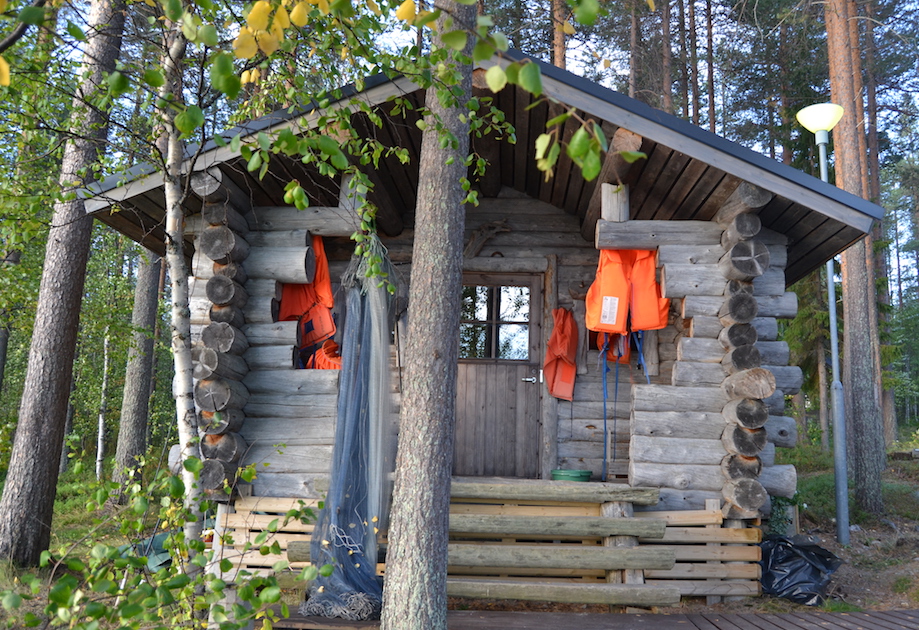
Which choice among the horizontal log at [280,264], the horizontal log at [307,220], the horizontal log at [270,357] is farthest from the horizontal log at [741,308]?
the horizontal log at [270,357]

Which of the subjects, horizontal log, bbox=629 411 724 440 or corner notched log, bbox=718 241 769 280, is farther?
horizontal log, bbox=629 411 724 440

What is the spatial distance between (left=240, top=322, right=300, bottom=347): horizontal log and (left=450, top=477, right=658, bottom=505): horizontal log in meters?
1.94

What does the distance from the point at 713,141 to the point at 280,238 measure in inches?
149

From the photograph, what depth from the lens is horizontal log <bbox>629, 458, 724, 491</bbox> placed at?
230 inches

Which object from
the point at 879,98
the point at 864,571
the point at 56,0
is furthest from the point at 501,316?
the point at 879,98

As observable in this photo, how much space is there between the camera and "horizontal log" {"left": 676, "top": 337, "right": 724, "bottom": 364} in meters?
6.00

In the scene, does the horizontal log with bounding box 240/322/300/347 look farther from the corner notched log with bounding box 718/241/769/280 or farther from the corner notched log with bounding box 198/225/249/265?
the corner notched log with bounding box 718/241/769/280

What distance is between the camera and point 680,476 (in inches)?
230

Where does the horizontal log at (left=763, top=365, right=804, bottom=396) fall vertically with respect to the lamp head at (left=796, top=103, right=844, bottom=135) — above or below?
below

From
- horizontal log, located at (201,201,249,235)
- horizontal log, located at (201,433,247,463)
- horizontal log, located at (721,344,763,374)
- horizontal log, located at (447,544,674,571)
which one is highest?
horizontal log, located at (201,201,249,235)

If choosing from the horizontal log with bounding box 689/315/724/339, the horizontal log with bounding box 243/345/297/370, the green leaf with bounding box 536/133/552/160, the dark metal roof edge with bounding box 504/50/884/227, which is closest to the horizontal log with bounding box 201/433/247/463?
the horizontal log with bounding box 243/345/297/370

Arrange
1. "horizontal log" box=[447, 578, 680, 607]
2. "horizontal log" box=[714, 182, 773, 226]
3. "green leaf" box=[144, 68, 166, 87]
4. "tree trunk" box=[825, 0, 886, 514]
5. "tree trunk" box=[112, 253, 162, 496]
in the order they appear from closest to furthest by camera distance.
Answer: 1. "green leaf" box=[144, 68, 166, 87]
2. "horizontal log" box=[447, 578, 680, 607]
3. "horizontal log" box=[714, 182, 773, 226]
4. "tree trunk" box=[825, 0, 886, 514]
5. "tree trunk" box=[112, 253, 162, 496]

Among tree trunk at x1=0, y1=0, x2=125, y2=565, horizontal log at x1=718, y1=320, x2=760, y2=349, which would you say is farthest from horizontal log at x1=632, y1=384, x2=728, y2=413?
tree trunk at x1=0, y1=0, x2=125, y2=565

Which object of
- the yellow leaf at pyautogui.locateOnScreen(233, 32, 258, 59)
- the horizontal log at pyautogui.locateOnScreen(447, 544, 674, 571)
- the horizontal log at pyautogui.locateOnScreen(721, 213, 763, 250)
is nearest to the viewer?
the yellow leaf at pyautogui.locateOnScreen(233, 32, 258, 59)
